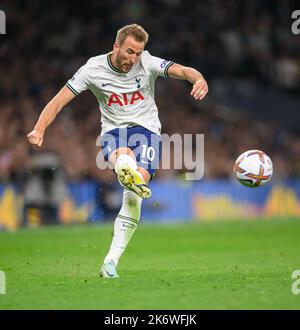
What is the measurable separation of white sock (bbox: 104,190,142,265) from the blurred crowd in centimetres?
877

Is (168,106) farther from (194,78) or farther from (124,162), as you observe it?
(124,162)

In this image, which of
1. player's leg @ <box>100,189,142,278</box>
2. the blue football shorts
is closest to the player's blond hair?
the blue football shorts

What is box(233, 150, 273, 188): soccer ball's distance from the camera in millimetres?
10188

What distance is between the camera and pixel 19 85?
2111cm

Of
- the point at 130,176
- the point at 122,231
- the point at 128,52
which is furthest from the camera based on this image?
the point at 122,231

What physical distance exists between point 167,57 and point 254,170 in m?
16.2

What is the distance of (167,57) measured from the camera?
26094 millimetres

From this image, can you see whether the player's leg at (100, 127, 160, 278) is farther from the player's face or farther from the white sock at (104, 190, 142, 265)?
the player's face

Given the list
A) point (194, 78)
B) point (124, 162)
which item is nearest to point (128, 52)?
point (194, 78)

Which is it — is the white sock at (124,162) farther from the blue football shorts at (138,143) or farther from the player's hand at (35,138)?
the player's hand at (35,138)

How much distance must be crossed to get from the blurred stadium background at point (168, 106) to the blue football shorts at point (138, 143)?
8.89m

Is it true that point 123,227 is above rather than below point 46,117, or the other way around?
below

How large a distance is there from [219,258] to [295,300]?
4796mm
